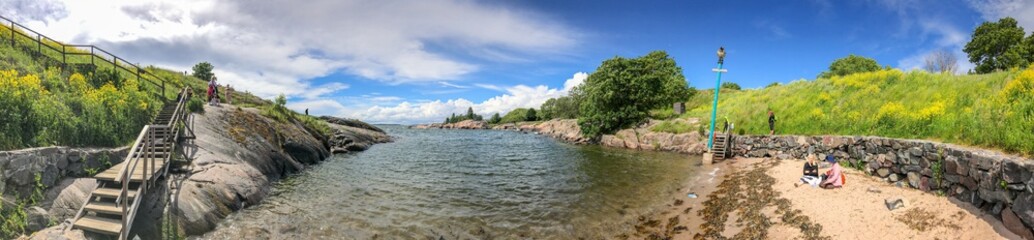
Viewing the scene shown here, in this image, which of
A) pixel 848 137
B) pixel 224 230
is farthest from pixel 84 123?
pixel 848 137

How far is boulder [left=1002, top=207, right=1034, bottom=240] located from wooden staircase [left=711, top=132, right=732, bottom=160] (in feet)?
61.6

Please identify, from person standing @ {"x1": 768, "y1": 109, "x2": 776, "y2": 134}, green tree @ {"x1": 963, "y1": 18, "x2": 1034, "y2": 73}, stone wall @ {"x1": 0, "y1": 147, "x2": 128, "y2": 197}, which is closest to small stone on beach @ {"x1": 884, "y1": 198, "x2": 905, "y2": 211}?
person standing @ {"x1": 768, "y1": 109, "x2": 776, "y2": 134}

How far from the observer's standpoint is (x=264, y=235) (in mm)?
10344

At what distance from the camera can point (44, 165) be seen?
9.02 m

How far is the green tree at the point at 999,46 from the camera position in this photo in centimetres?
4472

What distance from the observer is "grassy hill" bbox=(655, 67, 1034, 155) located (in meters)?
9.62

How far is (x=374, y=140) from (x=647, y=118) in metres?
31.4

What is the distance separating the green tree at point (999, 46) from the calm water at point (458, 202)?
54369 millimetres

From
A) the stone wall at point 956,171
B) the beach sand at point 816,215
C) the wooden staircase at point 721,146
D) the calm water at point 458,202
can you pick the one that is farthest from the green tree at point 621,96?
the beach sand at point 816,215

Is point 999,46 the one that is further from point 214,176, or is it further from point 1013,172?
point 214,176

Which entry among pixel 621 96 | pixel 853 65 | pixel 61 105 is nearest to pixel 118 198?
pixel 61 105

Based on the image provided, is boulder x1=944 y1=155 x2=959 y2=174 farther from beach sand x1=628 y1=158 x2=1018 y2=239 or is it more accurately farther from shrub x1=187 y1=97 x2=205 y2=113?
shrub x1=187 y1=97 x2=205 y2=113

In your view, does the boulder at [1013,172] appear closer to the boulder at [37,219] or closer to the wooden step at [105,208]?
the wooden step at [105,208]

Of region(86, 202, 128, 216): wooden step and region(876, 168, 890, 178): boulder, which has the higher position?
region(876, 168, 890, 178): boulder
